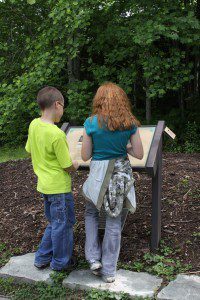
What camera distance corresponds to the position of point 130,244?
4195mm

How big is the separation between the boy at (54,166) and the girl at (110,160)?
0.61ft

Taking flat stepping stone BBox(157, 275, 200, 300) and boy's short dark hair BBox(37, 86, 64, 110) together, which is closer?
flat stepping stone BBox(157, 275, 200, 300)

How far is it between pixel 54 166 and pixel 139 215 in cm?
152

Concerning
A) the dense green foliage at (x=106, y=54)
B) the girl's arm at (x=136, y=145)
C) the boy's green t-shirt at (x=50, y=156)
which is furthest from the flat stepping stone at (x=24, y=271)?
the dense green foliage at (x=106, y=54)

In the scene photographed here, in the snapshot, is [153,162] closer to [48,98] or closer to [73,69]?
[48,98]

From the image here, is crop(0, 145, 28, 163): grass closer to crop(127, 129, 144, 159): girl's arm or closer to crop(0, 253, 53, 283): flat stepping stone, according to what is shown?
crop(0, 253, 53, 283): flat stepping stone

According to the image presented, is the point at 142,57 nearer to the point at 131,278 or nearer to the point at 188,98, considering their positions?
the point at 188,98

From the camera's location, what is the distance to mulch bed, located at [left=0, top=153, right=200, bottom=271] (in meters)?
4.16

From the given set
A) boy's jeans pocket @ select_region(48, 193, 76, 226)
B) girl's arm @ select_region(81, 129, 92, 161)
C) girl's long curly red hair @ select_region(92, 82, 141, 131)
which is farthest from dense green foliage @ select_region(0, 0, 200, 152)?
boy's jeans pocket @ select_region(48, 193, 76, 226)

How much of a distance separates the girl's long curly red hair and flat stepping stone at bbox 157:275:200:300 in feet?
4.41

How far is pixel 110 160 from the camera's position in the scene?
3488 mm

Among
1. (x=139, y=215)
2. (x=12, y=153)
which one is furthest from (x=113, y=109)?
(x=12, y=153)

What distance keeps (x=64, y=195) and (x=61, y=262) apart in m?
0.62

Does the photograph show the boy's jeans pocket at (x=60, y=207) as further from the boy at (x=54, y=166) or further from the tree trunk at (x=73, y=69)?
the tree trunk at (x=73, y=69)
